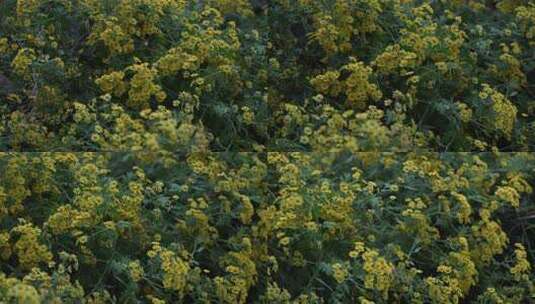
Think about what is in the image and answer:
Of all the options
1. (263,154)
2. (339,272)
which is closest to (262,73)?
(263,154)

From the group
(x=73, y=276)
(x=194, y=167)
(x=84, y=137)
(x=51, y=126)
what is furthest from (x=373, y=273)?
(x=51, y=126)

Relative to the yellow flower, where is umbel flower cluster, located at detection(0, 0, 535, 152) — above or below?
above

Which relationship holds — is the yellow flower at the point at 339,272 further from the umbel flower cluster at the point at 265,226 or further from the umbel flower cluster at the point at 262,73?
the umbel flower cluster at the point at 262,73

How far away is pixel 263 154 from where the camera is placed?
4281 mm

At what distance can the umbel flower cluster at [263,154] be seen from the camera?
386 centimetres

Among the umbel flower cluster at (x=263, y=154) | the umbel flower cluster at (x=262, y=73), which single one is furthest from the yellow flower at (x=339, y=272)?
the umbel flower cluster at (x=262, y=73)

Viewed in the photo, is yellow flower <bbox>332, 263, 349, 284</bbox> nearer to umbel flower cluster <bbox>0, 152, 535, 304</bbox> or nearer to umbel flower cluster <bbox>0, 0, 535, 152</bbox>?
umbel flower cluster <bbox>0, 152, 535, 304</bbox>

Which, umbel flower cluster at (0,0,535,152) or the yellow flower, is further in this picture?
umbel flower cluster at (0,0,535,152)

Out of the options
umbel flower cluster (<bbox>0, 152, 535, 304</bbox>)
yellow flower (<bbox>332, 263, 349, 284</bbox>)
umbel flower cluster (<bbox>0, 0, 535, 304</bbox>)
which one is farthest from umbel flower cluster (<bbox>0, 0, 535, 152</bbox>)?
yellow flower (<bbox>332, 263, 349, 284</bbox>)

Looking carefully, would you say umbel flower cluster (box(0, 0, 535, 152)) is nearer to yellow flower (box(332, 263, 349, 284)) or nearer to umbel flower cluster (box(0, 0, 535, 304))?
umbel flower cluster (box(0, 0, 535, 304))

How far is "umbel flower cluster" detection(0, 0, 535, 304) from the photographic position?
152 inches

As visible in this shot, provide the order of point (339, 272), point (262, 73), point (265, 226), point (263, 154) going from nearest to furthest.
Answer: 1. point (339, 272)
2. point (265, 226)
3. point (263, 154)
4. point (262, 73)

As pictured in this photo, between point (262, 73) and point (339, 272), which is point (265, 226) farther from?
point (262, 73)

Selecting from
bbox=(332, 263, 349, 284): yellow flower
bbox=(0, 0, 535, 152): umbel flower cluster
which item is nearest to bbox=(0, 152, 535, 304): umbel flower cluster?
bbox=(332, 263, 349, 284): yellow flower
